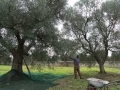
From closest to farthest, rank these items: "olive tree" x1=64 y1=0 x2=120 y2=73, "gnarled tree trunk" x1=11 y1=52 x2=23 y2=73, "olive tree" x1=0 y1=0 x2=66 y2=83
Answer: "olive tree" x1=0 y1=0 x2=66 y2=83 → "gnarled tree trunk" x1=11 y1=52 x2=23 y2=73 → "olive tree" x1=64 y1=0 x2=120 y2=73

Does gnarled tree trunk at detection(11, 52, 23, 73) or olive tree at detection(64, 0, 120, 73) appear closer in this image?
gnarled tree trunk at detection(11, 52, 23, 73)

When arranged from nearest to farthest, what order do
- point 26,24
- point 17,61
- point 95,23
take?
point 26,24 → point 17,61 → point 95,23

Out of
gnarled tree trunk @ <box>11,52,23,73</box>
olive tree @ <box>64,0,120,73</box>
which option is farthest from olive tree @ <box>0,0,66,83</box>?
olive tree @ <box>64,0,120,73</box>

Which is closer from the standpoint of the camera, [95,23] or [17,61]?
[17,61]

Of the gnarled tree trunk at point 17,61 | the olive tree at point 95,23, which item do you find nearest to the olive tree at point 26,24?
the gnarled tree trunk at point 17,61

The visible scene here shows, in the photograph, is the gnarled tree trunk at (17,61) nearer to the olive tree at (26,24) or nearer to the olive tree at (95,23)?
the olive tree at (26,24)

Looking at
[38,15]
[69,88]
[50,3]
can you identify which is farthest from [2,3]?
[69,88]

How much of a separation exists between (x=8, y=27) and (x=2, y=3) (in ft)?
5.00

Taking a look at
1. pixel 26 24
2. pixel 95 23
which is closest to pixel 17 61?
pixel 26 24

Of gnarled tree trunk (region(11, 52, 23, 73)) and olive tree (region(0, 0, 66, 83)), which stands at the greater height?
olive tree (region(0, 0, 66, 83))

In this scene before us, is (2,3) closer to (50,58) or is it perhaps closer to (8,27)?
(8,27)

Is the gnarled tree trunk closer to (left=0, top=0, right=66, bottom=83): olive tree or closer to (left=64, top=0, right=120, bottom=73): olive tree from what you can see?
(left=0, top=0, right=66, bottom=83): olive tree

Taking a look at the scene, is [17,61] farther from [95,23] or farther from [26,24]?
[95,23]

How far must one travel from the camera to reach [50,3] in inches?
555
